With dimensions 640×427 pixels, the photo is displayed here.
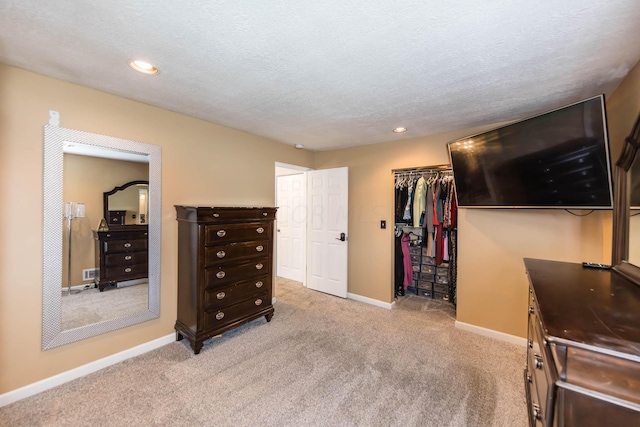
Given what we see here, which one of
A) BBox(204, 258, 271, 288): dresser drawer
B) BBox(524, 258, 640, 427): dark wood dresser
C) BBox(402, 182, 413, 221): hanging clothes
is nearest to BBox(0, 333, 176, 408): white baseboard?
BBox(204, 258, 271, 288): dresser drawer

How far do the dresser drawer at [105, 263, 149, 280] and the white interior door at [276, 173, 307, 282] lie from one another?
2579mm

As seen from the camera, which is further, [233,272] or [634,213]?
[233,272]

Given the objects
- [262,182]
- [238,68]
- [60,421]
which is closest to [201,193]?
[262,182]

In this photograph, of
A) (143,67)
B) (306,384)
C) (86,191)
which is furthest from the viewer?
(86,191)

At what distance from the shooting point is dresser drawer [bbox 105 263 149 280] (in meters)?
2.37

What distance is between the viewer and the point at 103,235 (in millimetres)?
2334

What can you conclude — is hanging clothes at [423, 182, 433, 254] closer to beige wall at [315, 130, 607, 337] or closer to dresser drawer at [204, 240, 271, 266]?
beige wall at [315, 130, 607, 337]

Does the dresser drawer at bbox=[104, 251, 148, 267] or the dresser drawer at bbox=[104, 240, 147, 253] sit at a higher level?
the dresser drawer at bbox=[104, 240, 147, 253]

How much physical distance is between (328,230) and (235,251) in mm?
1756

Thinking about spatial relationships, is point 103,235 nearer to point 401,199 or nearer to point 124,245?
point 124,245

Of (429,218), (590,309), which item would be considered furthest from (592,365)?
(429,218)

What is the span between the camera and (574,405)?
0.76 metres

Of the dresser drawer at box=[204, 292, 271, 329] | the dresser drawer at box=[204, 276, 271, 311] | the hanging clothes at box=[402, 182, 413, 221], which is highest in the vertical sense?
the hanging clothes at box=[402, 182, 413, 221]

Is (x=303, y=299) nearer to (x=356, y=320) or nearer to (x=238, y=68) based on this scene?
(x=356, y=320)
